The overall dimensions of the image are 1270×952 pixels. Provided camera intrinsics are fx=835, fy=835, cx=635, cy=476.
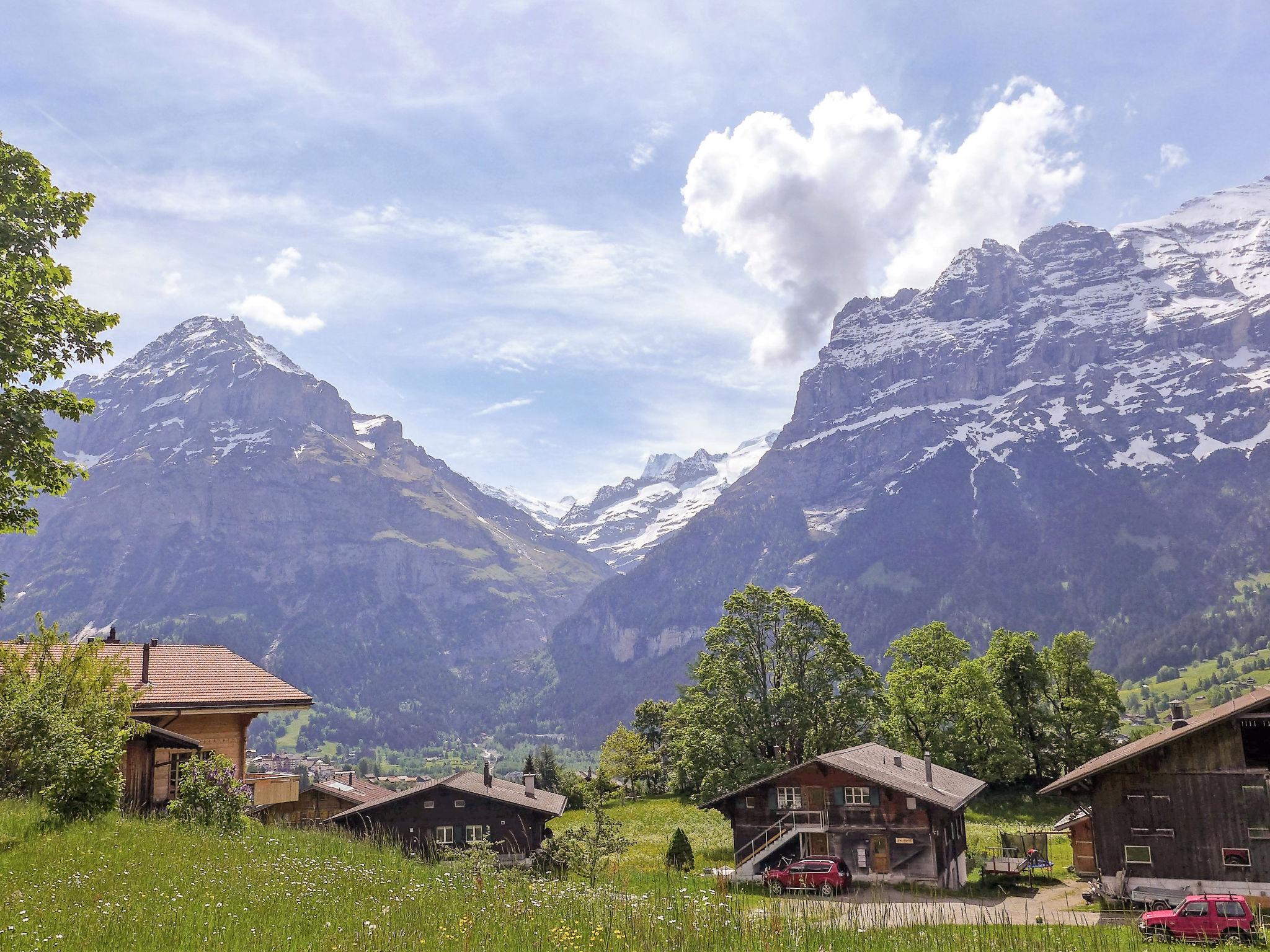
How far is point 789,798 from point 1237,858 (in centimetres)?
2103

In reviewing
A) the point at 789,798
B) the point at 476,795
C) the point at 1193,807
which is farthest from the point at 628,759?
the point at 1193,807

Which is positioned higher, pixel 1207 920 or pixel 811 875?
pixel 1207 920

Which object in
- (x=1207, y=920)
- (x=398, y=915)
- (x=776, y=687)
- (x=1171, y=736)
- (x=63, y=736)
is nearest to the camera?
(x=398, y=915)

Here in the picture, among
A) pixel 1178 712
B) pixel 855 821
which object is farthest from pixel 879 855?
pixel 1178 712

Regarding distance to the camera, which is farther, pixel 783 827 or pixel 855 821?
pixel 783 827

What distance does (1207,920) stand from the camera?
2617cm

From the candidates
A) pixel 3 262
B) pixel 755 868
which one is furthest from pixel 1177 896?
pixel 3 262

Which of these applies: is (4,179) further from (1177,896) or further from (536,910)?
(1177,896)

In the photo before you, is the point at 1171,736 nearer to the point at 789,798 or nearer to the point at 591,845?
the point at 789,798

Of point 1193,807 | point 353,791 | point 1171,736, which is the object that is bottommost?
point 353,791

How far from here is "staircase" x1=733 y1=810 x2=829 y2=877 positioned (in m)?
46.6

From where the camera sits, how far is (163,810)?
28.5m

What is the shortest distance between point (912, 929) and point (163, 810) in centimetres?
2693

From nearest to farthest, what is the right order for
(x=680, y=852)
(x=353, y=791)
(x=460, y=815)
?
(x=680, y=852), (x=460, y=815), (x=353, y=791)
